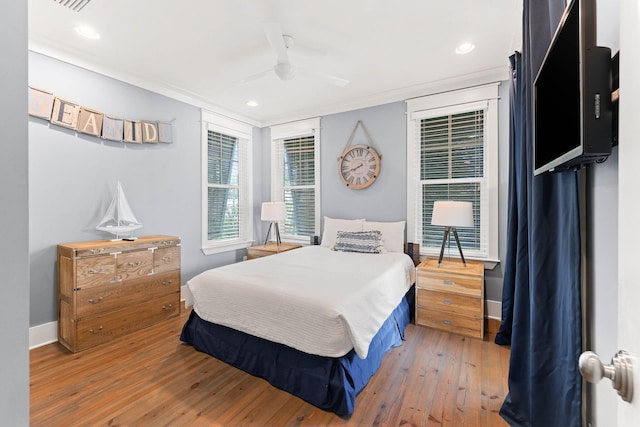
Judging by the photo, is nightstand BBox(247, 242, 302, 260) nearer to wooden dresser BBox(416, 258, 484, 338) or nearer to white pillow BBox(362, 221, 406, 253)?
white pillow BBox(362, 221, 406, 253)

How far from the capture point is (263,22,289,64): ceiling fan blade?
205cm

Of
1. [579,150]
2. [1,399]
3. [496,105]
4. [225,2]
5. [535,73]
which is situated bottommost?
[1,399]

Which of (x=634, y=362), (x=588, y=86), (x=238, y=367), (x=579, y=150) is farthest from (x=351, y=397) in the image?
(x=588, y=86)

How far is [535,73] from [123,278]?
11.6ft

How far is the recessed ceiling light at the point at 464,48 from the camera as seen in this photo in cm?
260

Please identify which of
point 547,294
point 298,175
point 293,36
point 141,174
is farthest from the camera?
point 298,175

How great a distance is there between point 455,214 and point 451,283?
704 mm

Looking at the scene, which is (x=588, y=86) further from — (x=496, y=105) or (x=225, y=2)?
(x=496, y=105)

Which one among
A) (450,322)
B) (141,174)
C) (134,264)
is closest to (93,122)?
(141,174)

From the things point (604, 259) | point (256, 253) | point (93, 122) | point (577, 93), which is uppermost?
point (93, 122)

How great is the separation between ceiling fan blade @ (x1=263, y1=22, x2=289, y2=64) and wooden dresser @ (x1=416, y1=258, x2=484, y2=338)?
2.46 meters

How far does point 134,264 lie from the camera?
2832mm

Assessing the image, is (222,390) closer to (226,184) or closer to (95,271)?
(95,271)

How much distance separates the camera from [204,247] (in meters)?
3.97
